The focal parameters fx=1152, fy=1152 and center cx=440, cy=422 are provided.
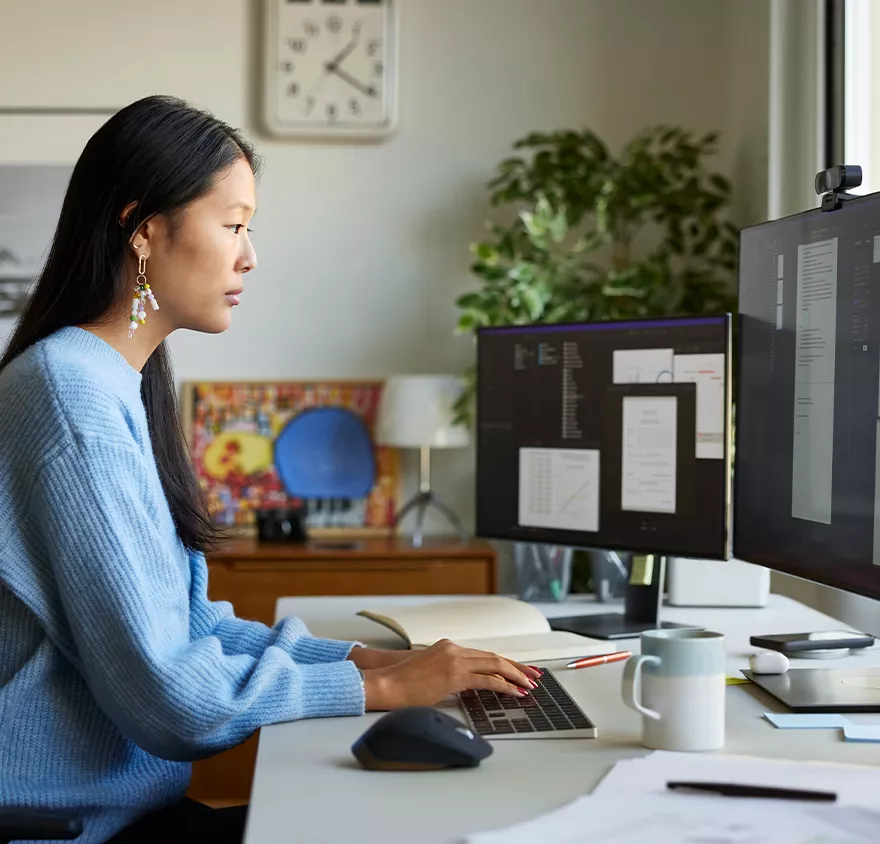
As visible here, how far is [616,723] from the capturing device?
45.6 inches

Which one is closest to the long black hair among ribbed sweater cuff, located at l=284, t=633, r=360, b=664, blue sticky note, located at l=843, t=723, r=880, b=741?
ribbed sweater cuff, located at l=284, t=633, r=360, b=664

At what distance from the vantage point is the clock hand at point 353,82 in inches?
139

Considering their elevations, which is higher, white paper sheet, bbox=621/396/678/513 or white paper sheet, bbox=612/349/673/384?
white paper sheet, bbox=612/349/673/384

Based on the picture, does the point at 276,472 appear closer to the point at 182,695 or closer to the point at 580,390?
the point at 580,390

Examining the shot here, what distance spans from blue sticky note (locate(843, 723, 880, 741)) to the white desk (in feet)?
0.04

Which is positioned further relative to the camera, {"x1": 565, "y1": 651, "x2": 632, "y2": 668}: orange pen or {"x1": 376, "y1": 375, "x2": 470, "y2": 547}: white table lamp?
{"x1": 376, "y1": 375, "x2": 470, "y2": 547}: white table lamp

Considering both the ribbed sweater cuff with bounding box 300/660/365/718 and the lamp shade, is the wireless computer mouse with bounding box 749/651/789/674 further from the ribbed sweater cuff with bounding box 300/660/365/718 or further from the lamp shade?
the lamp shade

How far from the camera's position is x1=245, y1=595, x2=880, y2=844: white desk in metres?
0.87

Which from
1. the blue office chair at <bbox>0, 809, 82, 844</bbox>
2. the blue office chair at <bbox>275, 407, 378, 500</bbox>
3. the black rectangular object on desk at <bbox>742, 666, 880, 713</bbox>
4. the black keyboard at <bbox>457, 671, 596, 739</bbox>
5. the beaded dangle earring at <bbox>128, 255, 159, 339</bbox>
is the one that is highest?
the beaded dangle earring at <bbox>128, 255, 159, 339</bbox>

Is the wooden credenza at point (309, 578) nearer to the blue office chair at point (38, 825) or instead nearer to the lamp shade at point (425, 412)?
the lamp shade at point (425, 412)

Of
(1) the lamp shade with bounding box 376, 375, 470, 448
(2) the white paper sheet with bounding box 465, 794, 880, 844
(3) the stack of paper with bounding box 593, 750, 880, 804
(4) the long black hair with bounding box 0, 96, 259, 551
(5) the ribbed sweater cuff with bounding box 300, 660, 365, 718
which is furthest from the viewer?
(1) the lamp shade with bounding box 376, 375, 470, 448

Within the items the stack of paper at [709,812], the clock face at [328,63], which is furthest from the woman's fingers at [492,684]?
the clock face at [328,63]

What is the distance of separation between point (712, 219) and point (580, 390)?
1763mm

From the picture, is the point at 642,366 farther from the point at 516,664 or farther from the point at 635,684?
the point at 635,684
